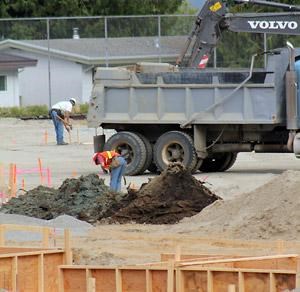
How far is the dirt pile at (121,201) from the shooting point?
20641mm

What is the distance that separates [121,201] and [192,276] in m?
8.21

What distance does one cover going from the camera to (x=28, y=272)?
1408 centimetres

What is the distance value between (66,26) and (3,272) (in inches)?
1552

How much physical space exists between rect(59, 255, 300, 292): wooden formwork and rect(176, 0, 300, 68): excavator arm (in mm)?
15423

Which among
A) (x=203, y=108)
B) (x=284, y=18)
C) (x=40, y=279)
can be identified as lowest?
(x=40, y=279)

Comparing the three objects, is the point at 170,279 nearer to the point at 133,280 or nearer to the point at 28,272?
the point at 133,280

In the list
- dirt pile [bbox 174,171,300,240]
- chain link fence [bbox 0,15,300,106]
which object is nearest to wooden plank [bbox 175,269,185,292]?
dirt pile [bbox 174,171,300,240]

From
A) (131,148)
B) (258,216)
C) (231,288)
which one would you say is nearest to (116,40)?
(131,148)

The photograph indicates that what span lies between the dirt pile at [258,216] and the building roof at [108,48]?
29.6 meters

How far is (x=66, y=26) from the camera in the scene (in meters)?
52.7

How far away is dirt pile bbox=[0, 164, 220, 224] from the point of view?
67.7 ft

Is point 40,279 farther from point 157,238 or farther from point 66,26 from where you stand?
point 66,26

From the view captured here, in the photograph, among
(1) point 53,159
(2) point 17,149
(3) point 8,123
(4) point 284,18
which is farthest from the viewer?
(3) point 8,123

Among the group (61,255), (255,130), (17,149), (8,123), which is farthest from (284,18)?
(8,123)
